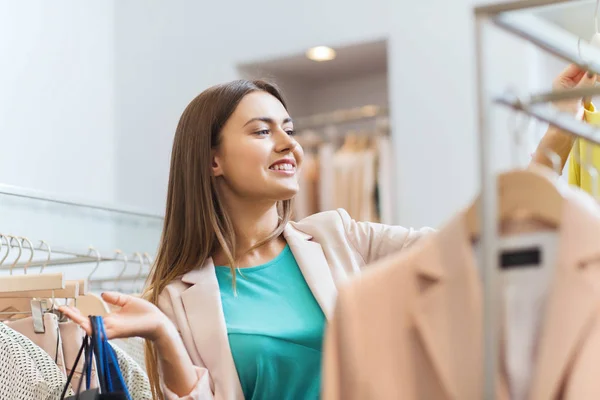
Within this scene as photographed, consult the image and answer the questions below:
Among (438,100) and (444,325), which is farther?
(438,100)

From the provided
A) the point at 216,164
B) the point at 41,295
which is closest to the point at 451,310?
the point at 216,164

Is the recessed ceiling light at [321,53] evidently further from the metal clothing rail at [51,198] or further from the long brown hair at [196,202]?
the long brown hair at [196,202]

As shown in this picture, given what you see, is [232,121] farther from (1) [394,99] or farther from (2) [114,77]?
(2) [114,77]

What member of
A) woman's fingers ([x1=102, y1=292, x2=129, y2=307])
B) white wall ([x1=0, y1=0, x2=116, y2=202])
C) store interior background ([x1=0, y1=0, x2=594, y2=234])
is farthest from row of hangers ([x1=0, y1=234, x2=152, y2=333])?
white wall ([x1=0, y1=0, x2=116, y2=202])

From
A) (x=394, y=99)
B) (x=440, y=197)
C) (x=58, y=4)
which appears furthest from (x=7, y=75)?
(x=440, y=197)

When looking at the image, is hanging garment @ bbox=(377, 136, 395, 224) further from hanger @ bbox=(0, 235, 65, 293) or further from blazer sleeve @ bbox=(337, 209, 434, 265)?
hanger @ bbox=(0, 235, 65, 293)

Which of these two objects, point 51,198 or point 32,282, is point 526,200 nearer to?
point 32,282

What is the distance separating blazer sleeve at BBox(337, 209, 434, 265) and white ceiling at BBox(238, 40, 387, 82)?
2254 mm

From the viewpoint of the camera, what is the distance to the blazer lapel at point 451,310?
3.92 ft

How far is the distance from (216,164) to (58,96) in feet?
8.04

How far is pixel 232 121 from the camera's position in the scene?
6.77 ft

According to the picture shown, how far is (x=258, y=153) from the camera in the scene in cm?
199

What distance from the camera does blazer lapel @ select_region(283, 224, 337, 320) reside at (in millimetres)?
1909

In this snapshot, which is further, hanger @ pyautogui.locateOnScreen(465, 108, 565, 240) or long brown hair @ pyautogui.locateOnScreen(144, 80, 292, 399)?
long brown hair @ pyautogui.locateOnScreen(144, 80, 292, 399)
